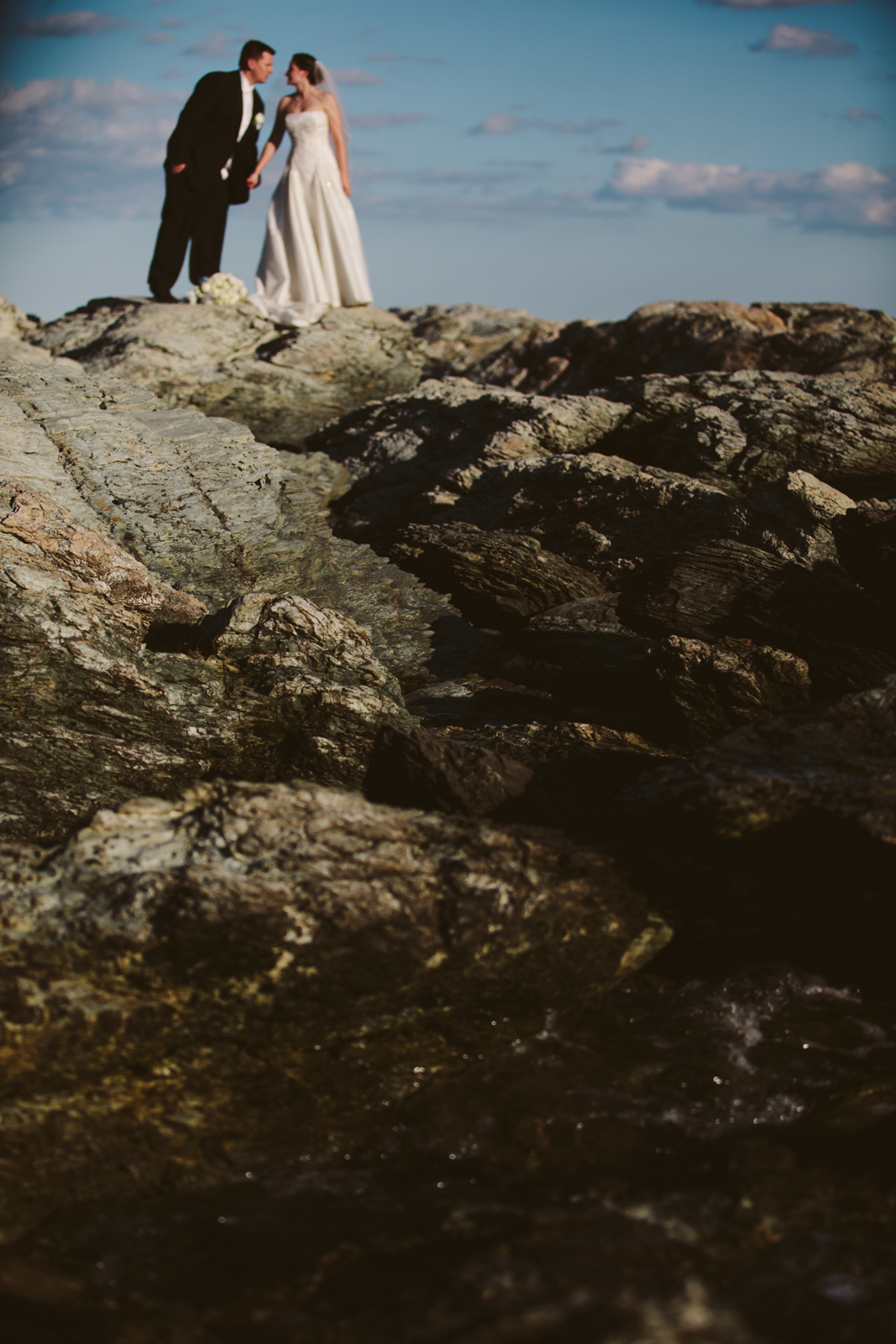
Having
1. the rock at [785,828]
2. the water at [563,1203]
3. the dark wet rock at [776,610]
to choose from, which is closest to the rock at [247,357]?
the dark wet rock at [776,610]

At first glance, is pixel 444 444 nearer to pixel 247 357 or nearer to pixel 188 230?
pixel 247 357

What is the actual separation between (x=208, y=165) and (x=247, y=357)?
3.71 meters

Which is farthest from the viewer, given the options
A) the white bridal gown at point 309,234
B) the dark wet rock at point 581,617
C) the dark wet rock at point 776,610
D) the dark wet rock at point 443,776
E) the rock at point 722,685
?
the white bridal gown at point 309,234

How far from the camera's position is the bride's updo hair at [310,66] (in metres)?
14.8

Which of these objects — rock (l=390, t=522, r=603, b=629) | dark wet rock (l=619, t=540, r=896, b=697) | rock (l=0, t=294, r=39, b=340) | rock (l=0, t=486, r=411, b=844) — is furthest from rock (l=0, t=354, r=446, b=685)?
rock (l=0, t=294, r=39, b=340)

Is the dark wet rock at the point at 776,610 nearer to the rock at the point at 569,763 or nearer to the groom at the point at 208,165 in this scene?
the rock at the point at 569,763

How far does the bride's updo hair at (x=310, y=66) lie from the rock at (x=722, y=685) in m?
12.7

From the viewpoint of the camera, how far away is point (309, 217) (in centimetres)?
1554

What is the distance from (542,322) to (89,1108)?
18256 millimetres

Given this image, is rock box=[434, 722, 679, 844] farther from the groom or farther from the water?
the groom

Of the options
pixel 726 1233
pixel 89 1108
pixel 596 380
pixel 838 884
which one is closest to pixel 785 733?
pixel 838 884

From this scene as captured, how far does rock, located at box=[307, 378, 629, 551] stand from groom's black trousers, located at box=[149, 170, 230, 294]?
5.45 m

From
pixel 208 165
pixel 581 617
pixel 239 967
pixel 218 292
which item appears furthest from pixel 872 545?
pixel 208 165

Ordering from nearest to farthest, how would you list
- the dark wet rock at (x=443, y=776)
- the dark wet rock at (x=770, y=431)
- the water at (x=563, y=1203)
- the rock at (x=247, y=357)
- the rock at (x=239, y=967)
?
the water at (x=563, y=1203), the rock at (x=239, y=967), the dark wet rock at (x=443, y=776), the dark wet rock at (x=770, y=431), the rock at (x=247, y=357)
